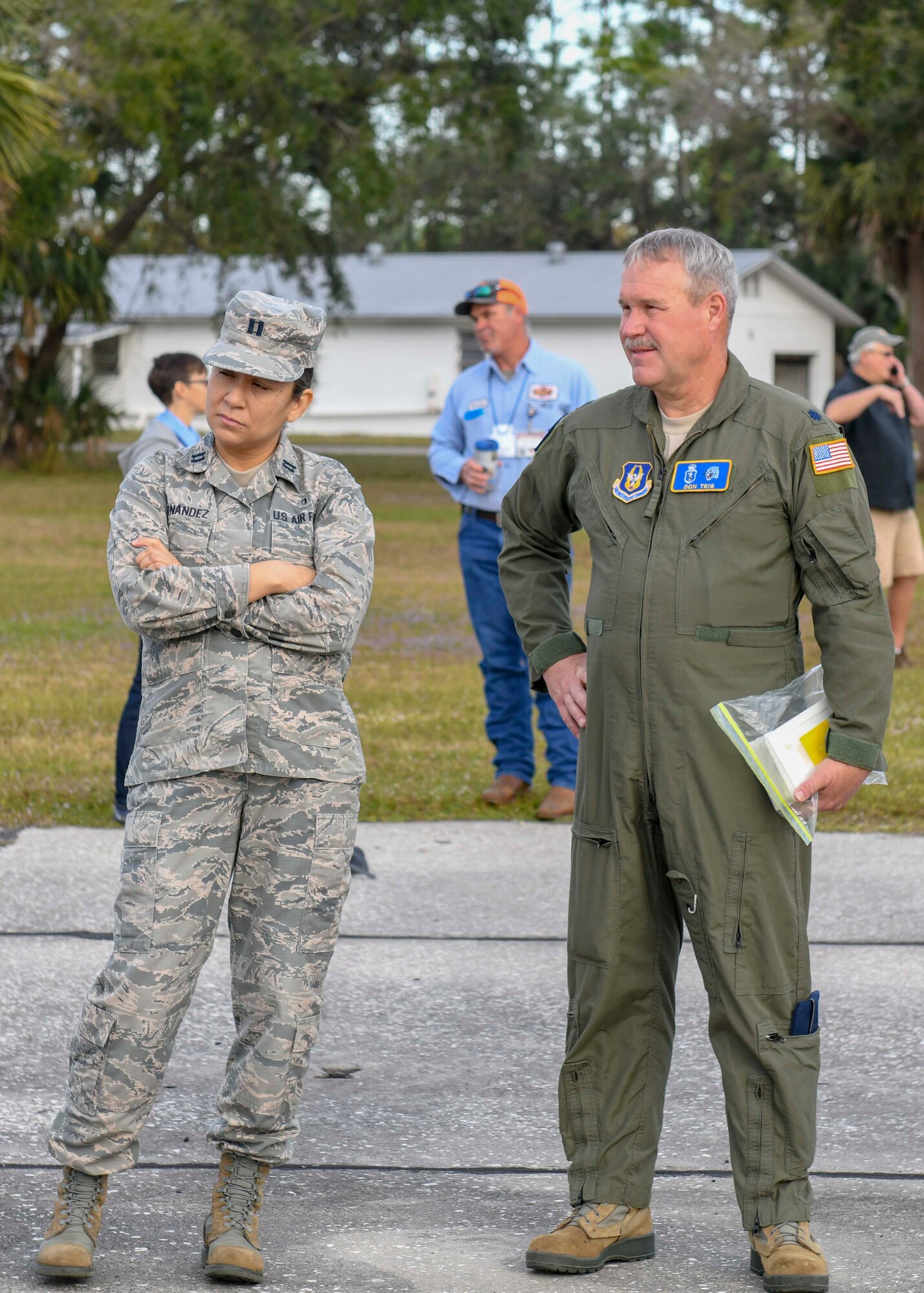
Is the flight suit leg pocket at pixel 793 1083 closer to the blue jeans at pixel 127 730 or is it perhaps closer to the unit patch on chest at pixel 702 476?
the unit patch on chest at pixel 702 476

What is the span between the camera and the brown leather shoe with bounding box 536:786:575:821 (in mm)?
7230

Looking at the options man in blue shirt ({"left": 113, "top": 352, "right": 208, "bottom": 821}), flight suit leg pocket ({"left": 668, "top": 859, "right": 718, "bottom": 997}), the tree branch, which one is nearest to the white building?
the tree branch

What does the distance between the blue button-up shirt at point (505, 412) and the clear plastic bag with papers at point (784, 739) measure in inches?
150

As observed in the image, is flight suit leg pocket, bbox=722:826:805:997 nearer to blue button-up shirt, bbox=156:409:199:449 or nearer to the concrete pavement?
the concrete pavement

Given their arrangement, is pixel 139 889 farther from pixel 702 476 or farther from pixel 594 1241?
pixel 702 476

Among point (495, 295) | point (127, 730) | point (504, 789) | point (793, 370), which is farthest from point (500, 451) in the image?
point (793, 370)

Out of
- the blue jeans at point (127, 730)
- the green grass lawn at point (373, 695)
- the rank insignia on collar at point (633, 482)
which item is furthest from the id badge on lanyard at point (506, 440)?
the rank insignia on collar at point (633, 482)

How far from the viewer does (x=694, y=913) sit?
3.38m

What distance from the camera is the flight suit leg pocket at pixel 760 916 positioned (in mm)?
3348

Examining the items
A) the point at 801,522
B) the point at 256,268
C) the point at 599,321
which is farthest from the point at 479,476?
the point at 599,321

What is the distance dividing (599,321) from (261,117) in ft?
64.7

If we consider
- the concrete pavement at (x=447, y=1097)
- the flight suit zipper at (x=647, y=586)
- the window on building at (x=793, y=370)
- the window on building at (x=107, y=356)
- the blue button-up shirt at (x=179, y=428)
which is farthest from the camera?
the window on building at (x=107, y=356)

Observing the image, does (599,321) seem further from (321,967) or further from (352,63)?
(321,967)

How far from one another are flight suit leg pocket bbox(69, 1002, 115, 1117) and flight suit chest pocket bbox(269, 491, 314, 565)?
0.99 meters
